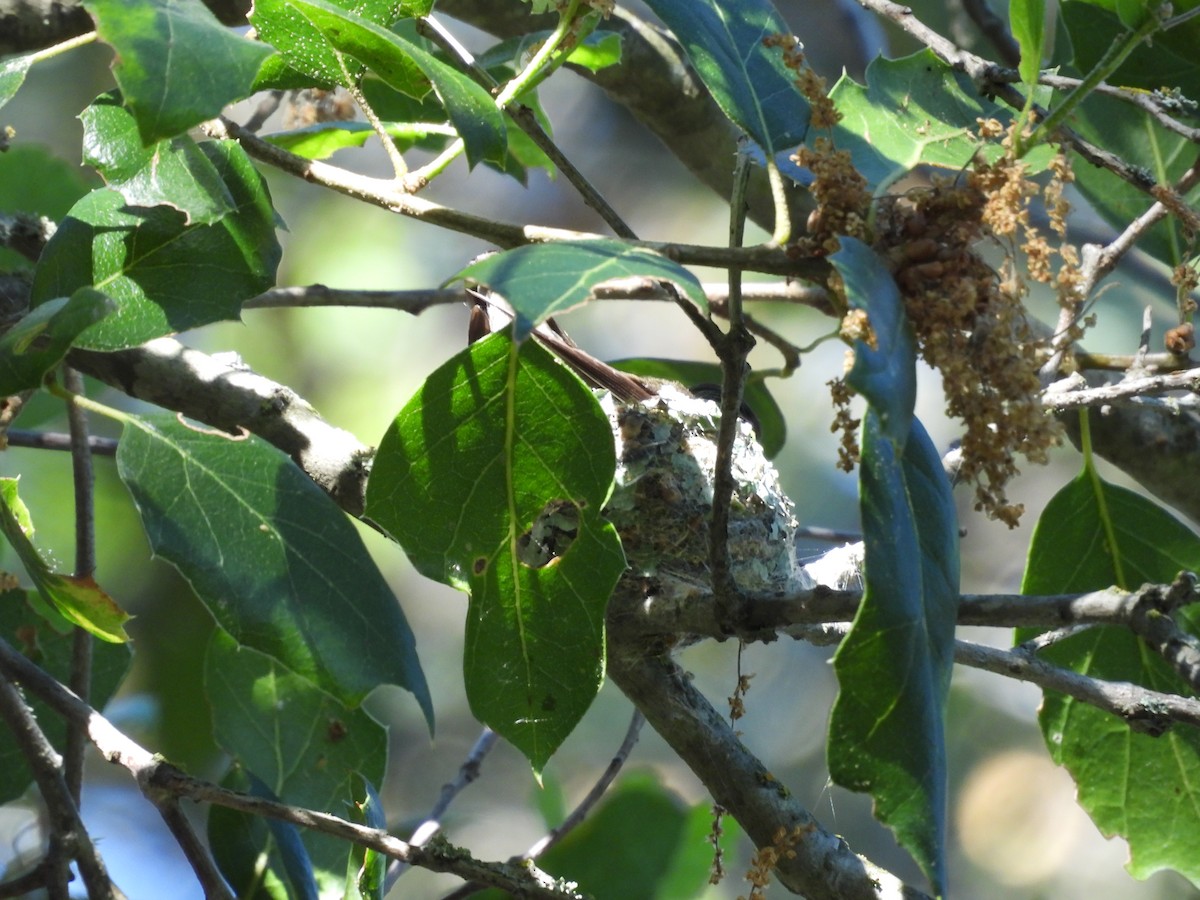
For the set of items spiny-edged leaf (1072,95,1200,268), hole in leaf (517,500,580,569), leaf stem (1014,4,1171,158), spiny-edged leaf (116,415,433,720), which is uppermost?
spiny-edged leaf (1072,95,1200,268)

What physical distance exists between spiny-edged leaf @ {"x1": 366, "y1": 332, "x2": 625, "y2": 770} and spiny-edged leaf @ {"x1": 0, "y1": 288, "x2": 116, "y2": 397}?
32cm

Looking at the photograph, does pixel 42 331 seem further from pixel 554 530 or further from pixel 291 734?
pixel 291 734

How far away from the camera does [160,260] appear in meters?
1.30

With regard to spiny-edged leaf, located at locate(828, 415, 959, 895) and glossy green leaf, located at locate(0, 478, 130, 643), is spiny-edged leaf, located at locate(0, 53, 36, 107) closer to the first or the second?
glossy green leaf, located at locate(0, 478, 130, 643)

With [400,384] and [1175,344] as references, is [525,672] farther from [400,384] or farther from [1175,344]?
[400,384]

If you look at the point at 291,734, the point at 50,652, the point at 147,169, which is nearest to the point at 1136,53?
the point at 147,169

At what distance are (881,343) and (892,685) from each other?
11.0 inches

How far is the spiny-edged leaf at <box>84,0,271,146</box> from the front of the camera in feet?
2.77

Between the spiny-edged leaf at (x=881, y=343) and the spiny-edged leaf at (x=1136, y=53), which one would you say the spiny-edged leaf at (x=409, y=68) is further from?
the spiny-edged leaf at (x=1136, y=53)

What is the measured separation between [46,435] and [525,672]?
4.38ft

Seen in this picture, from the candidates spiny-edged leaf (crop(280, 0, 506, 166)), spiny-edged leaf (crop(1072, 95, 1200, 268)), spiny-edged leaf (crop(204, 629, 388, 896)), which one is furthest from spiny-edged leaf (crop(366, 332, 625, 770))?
spiny-edged leaf (crop(1072, 95, 1200, 268))

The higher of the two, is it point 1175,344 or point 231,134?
point 1175,344

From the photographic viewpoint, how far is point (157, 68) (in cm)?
86

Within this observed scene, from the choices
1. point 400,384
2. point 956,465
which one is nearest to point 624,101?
point 956,465
